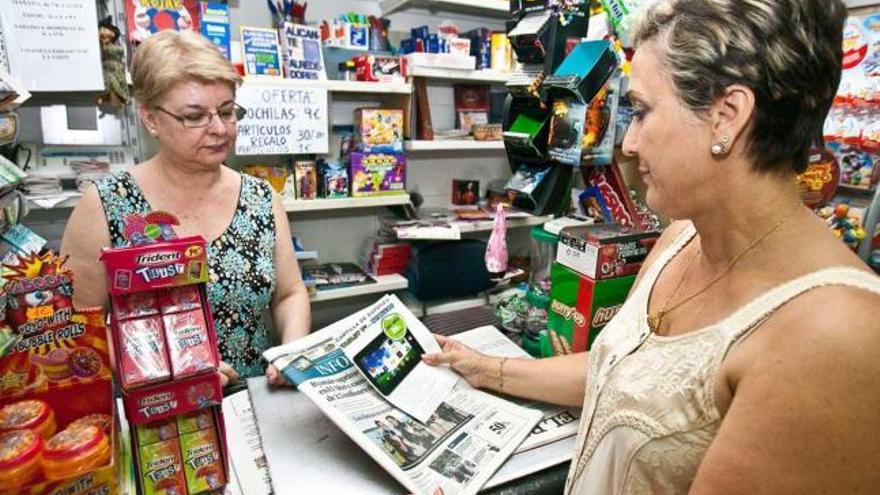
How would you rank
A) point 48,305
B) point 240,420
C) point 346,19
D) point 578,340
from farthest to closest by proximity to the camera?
point 346,19 → point 578,340 → point 240,420 → point 48,305

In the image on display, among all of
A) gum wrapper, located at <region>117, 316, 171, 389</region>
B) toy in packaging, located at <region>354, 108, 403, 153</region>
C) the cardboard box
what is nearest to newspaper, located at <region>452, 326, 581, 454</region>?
the cardboard box

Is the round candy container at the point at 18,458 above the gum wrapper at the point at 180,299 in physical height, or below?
below

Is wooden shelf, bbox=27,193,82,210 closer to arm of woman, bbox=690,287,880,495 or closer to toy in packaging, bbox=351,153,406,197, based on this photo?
toy in packaging, bbox=351,153,406,197

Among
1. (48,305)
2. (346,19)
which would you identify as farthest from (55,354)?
(346,19)

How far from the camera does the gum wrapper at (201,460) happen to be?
753 mm

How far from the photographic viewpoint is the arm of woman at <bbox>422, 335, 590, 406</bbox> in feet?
3.39

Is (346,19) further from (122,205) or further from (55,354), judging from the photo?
(55,354)

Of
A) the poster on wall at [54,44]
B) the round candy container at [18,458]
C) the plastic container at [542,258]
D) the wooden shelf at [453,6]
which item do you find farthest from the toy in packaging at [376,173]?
the round candy container at [18,458]

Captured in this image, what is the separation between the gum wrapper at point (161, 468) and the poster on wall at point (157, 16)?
173 cm

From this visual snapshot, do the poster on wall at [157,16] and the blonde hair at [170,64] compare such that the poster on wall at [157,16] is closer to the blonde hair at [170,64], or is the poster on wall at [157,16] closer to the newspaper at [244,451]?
the blonde hair at [170,64]

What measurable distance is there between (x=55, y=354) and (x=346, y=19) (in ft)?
6.96

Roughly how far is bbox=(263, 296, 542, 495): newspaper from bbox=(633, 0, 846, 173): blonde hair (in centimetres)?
62

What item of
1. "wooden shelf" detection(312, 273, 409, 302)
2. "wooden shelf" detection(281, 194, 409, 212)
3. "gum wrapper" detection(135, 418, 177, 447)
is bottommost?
"wooden shelf" detection(312, 273, 409, 302)

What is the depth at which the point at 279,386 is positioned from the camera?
1090mm
